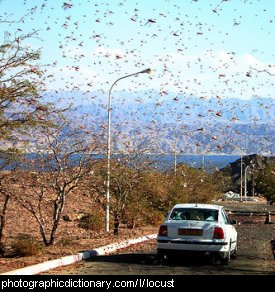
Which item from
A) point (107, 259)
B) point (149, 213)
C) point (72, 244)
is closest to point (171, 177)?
point (149, 213)

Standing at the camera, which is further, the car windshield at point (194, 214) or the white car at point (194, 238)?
the car windshield at point (194, 214)

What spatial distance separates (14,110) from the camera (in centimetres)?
1544

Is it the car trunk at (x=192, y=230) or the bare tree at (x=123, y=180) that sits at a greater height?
the bare tree at (x=123, y=180)

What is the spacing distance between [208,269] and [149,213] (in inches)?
730

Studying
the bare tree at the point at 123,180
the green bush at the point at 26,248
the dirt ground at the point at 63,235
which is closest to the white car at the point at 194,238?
the dirt ground at the point at 63,235

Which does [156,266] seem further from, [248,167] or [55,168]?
[248,167]

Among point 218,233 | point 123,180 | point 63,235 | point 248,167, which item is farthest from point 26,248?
point 248,167

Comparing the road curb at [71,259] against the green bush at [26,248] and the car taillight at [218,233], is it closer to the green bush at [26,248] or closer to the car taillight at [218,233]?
the green bush at [26,248]

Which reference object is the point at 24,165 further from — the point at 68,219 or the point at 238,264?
the point at 68,219

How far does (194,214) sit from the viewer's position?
1627 cm

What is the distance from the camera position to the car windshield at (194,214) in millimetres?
16156

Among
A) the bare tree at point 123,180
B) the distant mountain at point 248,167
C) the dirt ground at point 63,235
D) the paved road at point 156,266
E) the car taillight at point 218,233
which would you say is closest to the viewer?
the paved road at point 156,266

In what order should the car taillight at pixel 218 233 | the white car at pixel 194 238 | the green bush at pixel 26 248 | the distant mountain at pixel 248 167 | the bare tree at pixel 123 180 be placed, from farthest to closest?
the distant mountain at pixel 248 167 < the bare tree at pixel 123 180 < the green bush at pixel 26 248 < the car taillight at pixel 218 233 < the white car at pixel 194 238

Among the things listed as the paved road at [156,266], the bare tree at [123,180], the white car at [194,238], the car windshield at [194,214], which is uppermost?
the bare tree at [123,180]
